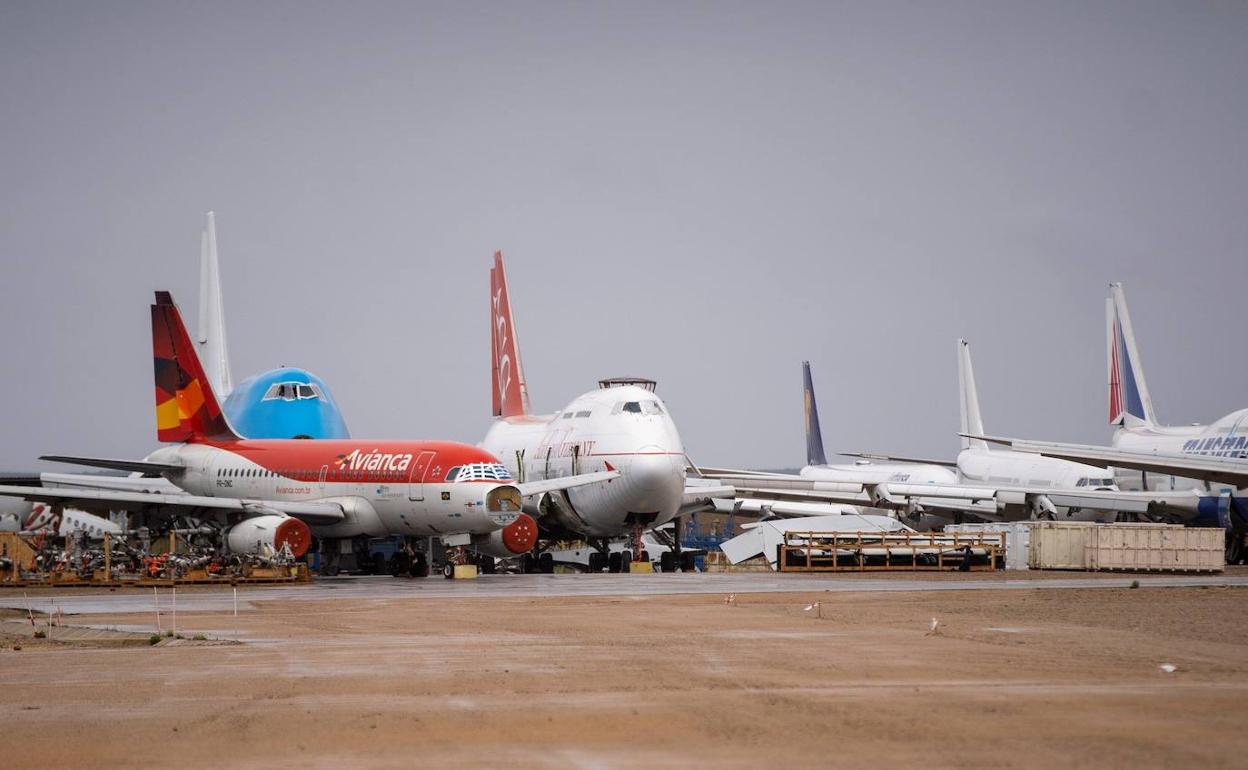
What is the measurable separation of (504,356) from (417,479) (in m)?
16.1

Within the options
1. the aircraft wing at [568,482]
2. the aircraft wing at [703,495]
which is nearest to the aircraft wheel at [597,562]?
the aircraft wing at [703,495]

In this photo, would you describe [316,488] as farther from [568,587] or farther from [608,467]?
[568,587]

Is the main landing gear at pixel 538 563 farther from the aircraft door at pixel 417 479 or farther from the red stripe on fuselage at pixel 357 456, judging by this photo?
the aircraft door at pixel 417 479

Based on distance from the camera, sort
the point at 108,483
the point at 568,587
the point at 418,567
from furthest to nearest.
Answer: the point at 108,483, the point at 418,567, the point at 568,587

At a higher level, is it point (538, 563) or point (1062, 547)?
point (1062, 547)

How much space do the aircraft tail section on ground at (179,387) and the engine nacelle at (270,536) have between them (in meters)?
9.17

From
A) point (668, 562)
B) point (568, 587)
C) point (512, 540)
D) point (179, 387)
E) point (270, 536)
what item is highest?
point (179, 387)

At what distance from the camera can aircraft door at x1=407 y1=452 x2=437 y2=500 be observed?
39.6m

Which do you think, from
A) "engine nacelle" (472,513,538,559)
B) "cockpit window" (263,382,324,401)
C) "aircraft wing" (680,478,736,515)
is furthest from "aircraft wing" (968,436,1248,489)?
"cockpit window" (263,382,324,401)

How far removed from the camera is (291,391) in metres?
56.3

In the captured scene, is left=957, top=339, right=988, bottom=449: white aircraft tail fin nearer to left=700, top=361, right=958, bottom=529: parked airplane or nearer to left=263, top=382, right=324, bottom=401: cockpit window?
left=700, top=361, right=958, bottom=529: parked airplane

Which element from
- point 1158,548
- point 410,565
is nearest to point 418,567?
point 410,565

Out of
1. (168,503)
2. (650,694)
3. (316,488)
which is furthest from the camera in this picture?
(316,488)

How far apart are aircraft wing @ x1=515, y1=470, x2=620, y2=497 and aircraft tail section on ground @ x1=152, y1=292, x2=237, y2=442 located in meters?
10.5
